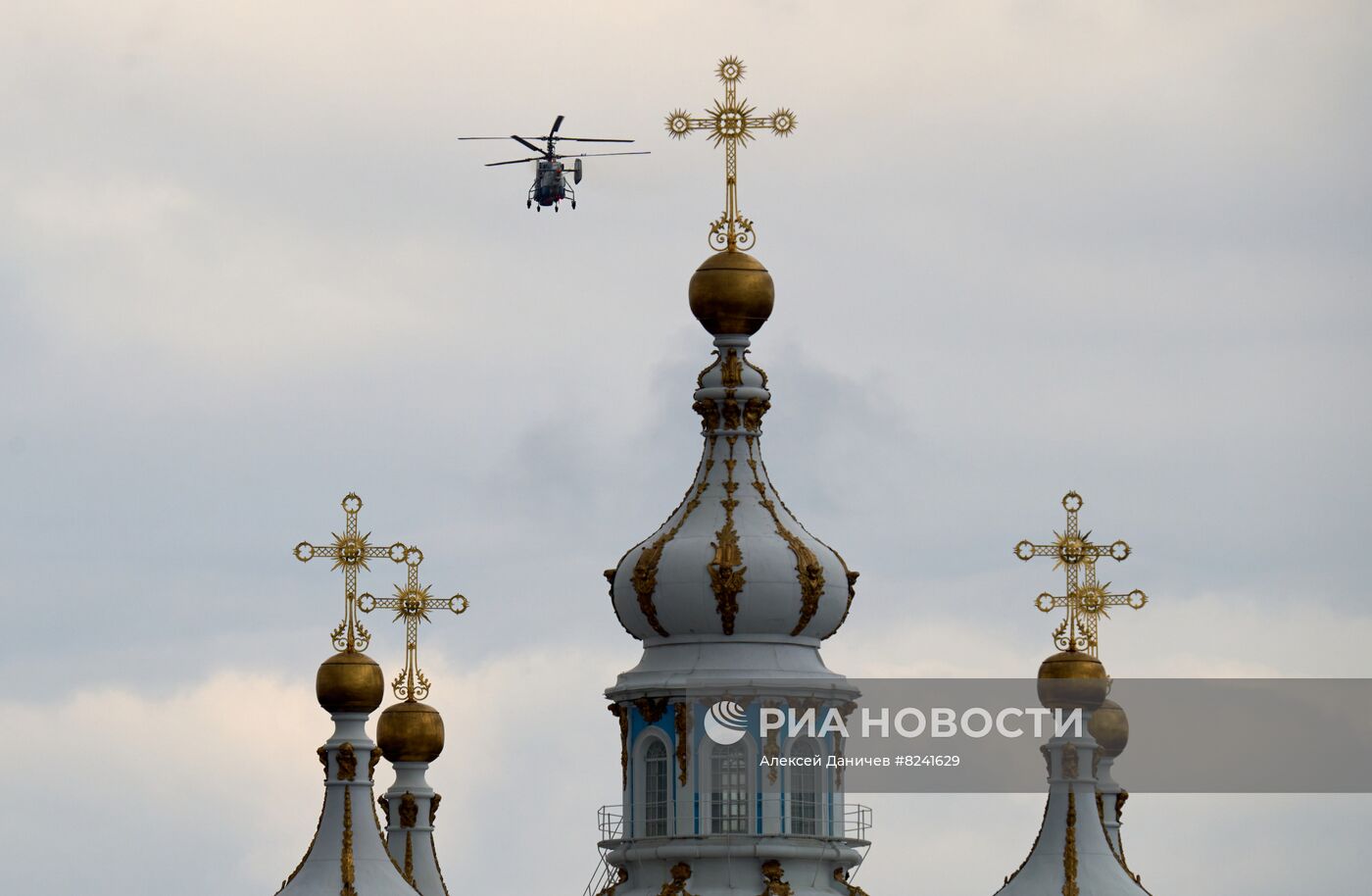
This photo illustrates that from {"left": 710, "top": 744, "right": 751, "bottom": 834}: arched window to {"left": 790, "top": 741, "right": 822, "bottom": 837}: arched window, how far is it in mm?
787

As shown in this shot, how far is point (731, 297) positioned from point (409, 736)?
1726 cm

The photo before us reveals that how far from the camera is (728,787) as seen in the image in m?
86.8

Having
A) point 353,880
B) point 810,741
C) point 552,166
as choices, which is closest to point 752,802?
point 810,741

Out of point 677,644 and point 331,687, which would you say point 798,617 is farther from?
point 331,687

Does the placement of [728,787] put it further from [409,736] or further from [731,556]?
[409,736]

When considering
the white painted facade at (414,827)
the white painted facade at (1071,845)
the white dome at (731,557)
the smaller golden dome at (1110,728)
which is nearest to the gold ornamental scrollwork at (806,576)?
the white dome at (731,557)

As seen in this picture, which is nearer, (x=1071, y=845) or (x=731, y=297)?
(x=731, y=297)

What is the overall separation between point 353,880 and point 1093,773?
1296 centimetres

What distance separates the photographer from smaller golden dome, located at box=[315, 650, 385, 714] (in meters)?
93.4

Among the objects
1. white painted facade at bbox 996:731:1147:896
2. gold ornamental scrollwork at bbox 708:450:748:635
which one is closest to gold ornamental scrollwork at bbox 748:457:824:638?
gold ornamental scrollwork at bbox 708:450:748:635

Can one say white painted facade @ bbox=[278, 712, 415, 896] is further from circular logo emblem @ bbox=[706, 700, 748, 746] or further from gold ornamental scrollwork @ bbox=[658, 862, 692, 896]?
circular logo emblem @ bbox=[706, 700, 748, 746]

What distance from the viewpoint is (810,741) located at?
8719 cm

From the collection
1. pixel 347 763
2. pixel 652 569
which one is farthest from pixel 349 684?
pixel 652 569

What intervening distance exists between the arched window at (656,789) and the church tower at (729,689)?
0.02 metres
